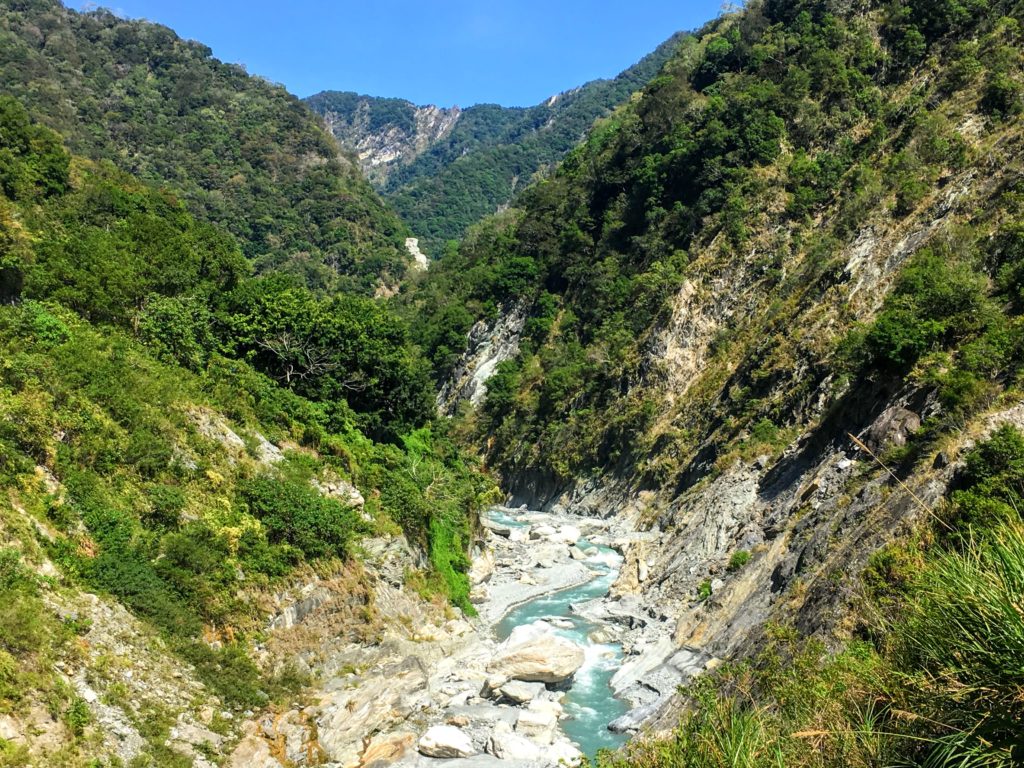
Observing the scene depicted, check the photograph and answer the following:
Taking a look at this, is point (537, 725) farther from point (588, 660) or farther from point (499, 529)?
point (499, 529)

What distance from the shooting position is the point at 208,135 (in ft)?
342

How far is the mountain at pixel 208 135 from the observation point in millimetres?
91562

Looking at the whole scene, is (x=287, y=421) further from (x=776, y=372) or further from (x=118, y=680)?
(x=776, y=372)

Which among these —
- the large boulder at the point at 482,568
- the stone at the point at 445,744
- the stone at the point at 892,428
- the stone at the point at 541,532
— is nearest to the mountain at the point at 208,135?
the stone at the point at 541,532

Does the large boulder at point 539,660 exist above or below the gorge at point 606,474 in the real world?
below

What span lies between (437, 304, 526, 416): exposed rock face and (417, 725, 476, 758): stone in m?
50.2

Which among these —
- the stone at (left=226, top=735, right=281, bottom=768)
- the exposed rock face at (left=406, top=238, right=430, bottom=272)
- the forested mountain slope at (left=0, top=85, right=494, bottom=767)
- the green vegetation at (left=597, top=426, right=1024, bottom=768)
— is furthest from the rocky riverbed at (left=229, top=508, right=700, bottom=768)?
the exposed rock face at (left=406, top=238, right=430, bottom=272)

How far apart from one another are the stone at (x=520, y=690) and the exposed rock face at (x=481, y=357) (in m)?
47.4

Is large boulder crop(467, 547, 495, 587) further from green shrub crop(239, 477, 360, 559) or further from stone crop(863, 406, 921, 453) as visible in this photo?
stone crop(863, 406, 921, 453)

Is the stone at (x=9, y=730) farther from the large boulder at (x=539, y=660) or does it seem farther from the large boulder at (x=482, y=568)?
the large boulder at (x=482, y=568)

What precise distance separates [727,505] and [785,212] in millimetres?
29468

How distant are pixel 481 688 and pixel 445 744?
11.6 ft

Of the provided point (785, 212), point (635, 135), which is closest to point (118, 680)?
point (785, 212)

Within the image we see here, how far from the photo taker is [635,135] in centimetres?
6750
